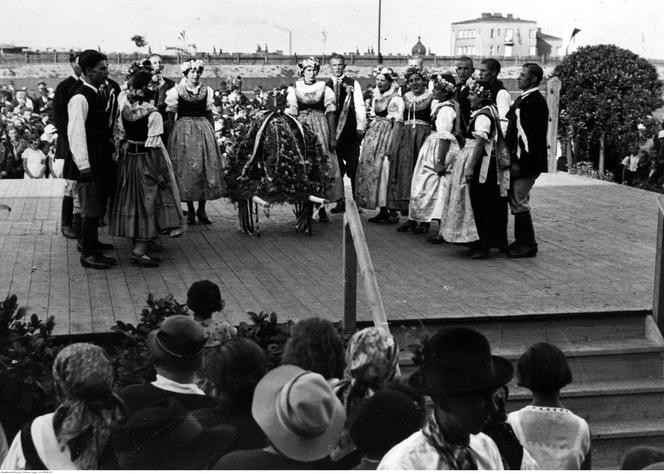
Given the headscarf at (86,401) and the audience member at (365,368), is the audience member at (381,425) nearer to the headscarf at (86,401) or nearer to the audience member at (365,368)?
the audience member at (365,368)

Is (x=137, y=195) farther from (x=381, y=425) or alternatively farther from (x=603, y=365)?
(x=381, y=425)

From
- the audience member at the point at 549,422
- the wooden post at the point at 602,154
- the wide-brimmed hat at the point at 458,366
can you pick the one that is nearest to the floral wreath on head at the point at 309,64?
the audience member at the point at 549,422

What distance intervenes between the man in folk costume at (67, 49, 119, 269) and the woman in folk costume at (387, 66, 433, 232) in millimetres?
3287

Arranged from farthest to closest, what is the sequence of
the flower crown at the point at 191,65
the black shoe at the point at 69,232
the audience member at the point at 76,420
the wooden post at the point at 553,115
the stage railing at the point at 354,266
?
the wooden post at the point at 553,115 → the flower crown at the point at 191,65 → the black shoe at the point at 69,232 → the stage railing at the point at 354,266 → the audience member at the point at 76,420

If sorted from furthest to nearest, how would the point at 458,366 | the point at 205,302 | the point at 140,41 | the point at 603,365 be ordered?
the point at 140,41
the point at 603,365
the point at 205,302
the point at 458,366

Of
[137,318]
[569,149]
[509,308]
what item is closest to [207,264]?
[137,318]

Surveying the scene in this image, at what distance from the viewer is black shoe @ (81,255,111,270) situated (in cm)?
810

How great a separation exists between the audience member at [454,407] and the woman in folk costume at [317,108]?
24.5 ft

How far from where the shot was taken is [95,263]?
8102 millimetres

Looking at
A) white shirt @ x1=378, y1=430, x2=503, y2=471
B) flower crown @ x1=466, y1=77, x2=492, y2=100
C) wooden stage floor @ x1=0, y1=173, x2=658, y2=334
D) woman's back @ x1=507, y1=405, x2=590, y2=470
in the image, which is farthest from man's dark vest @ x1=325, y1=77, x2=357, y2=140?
white shirt @ x1=378, y1=430, x2=503, y2=471

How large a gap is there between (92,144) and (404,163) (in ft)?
11.8

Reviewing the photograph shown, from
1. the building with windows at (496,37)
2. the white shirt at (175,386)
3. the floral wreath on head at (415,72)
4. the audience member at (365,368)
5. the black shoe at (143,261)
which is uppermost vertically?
the building with windows at (496,37)

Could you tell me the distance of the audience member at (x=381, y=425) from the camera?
343 centimetres

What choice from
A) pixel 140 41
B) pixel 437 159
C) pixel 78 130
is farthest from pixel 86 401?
pixel 140 41
